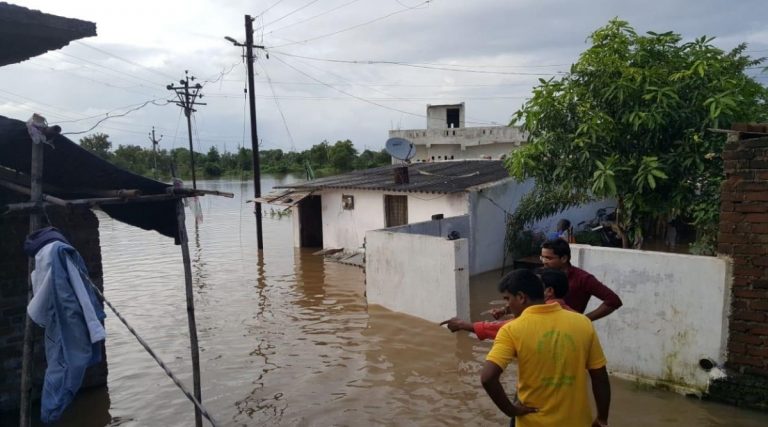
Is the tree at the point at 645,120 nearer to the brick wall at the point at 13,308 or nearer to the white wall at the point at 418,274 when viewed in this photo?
the white wall at the point at 418,274

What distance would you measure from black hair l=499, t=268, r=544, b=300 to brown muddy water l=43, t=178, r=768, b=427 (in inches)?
138

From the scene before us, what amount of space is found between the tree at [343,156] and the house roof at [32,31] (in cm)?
4079

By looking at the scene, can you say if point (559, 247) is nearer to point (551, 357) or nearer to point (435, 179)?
point (551, 357)

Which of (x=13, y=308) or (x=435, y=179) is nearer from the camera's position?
(x=13, y=308)

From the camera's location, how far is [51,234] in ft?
13.4

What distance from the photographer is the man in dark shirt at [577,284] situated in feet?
14.4

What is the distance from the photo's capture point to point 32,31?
4938 mm

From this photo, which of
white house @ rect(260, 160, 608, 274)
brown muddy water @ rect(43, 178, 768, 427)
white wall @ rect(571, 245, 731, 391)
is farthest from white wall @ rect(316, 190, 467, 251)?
white wall @ rect(571, 245, 731, 391)

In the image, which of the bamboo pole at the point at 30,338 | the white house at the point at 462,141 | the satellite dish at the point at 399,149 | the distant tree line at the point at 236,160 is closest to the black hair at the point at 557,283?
the bamboo pole at the point at 30,338

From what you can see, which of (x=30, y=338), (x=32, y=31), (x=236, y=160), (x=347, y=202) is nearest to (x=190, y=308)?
(x=30, y=338)

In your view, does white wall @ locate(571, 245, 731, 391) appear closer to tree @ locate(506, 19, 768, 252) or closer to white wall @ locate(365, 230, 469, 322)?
tree @ locate(506, 19, 768, 252)

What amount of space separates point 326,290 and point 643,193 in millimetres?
7602

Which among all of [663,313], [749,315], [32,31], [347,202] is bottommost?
[663,313]

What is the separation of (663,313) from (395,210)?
994 cm
